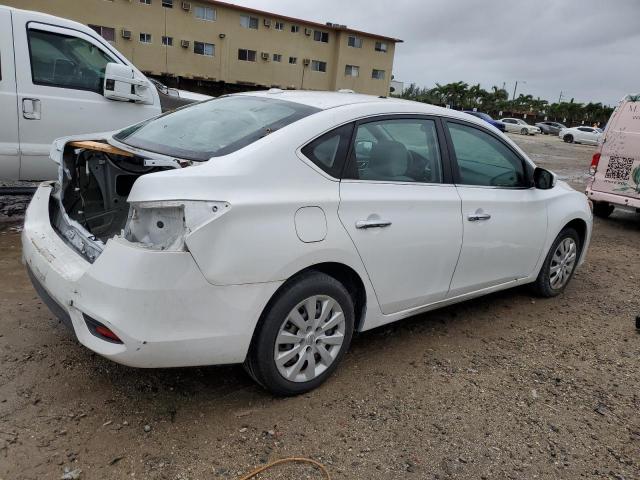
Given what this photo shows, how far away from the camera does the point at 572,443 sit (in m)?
2.68

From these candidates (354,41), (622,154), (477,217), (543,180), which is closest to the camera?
(477,217)

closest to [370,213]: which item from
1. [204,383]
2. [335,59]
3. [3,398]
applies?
[204,383]

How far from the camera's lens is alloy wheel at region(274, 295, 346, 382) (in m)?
2.64

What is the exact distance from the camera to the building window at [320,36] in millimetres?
37781

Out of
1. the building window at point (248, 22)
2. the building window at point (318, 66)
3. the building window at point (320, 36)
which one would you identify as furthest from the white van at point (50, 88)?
the building window at point (320, 36)

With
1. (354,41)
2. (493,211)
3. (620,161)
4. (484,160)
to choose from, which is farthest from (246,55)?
(493,211)

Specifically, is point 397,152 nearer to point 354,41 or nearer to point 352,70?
point 352,70

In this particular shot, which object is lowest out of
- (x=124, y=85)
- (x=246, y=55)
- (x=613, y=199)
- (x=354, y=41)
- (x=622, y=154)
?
(x=613, y=199)

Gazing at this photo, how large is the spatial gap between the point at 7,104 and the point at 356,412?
14.8 ft

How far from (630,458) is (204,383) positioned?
2243 mm

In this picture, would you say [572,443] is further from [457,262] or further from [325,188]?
[325,188]

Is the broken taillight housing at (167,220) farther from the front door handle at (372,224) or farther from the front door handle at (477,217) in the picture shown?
the front door handle at (477,217)

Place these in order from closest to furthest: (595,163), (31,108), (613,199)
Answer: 1. (31,108)
2. (613,199)
3. (595,163)

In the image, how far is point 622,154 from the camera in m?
7.88
